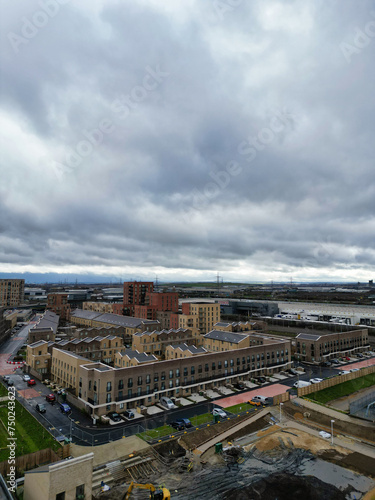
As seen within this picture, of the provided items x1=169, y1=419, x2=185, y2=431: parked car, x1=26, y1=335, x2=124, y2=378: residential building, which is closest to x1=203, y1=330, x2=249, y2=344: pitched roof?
x1=26, y1=335, x2=124, y2=378: residential building

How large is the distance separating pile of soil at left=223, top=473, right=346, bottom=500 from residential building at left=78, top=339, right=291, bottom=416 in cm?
2628

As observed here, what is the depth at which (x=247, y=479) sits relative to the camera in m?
32.7

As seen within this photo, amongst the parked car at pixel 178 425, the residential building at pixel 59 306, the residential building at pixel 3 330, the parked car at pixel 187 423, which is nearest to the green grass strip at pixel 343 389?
the parked car at pixel 187 423

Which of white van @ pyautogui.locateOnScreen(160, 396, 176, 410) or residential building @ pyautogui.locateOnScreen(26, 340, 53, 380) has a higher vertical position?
residential building @ pyautogui.locateOnScreen(26, 340, 53, 380)

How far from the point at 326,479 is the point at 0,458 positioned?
120ft

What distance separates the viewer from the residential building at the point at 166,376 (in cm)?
5053

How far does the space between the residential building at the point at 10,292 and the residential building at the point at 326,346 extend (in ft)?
593

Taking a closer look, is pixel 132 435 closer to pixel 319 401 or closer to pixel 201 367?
pixel 201 367

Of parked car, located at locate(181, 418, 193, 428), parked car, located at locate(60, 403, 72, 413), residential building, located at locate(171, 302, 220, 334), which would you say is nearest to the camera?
parked car, located at locate(181, 418, 193, 428)

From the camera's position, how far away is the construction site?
30.8m

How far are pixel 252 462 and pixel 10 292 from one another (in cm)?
20056

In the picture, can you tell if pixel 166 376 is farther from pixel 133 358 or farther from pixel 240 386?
pixel 240 386

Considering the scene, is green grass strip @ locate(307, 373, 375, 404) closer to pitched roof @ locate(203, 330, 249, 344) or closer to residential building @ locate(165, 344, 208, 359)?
pitched roof @ locate(203, 330, 249, 344)

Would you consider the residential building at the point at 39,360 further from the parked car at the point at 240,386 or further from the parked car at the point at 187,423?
the parked car at the point at 240,386
